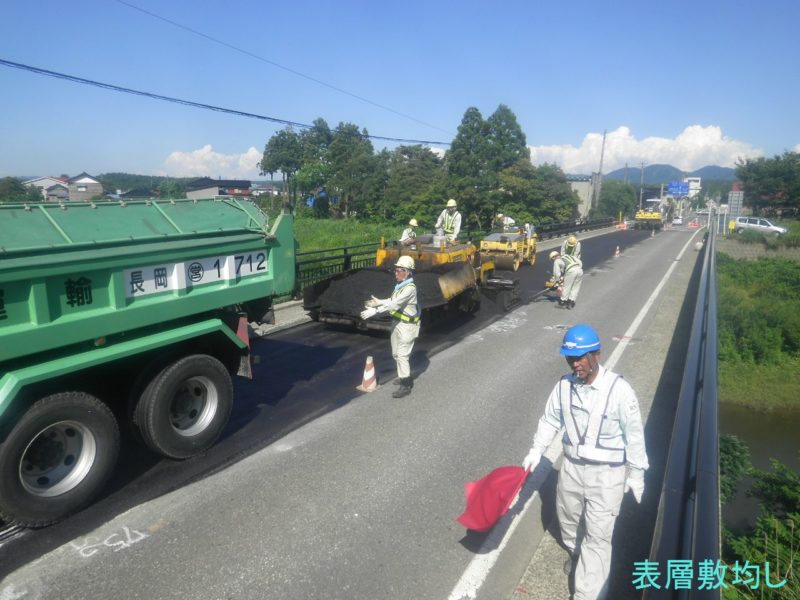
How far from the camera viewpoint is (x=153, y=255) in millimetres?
5422

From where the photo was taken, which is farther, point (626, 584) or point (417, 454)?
point (417, 454)

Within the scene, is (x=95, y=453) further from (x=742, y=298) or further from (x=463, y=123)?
(x=463, y=123)

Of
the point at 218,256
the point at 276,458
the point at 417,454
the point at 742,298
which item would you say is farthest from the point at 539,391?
the point at 742,298

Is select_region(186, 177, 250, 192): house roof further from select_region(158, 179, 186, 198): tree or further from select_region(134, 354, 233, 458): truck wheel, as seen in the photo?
select_region(134, 354, 233, 458): truck wheel

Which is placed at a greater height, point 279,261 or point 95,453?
point 279,261

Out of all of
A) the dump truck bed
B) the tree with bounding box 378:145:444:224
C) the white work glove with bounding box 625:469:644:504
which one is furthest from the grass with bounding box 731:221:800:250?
the white work glove with bounding box 625:469:644:504

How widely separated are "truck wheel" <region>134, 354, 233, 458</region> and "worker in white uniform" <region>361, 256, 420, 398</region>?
2306mm

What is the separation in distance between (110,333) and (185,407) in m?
1.28

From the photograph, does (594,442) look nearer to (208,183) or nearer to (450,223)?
(450,223)

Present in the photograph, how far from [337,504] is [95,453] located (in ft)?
7.03

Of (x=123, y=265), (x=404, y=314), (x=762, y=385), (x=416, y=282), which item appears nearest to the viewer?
(x=123, y=265)

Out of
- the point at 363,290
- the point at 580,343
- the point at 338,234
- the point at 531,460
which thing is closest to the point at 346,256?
the point at 363,290

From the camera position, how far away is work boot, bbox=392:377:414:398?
768 cm

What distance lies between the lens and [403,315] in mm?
7742
